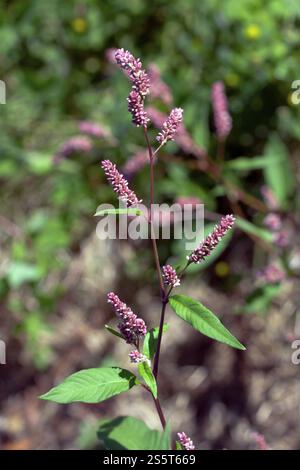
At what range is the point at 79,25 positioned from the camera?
2.82 meters

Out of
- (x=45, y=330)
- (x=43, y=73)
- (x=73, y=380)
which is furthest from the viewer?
(x=43, y=73)

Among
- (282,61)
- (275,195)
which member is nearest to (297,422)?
(275,195)

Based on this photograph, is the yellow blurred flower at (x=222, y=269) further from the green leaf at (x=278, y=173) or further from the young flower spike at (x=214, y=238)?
the young flower spike at (x=214, y=238)

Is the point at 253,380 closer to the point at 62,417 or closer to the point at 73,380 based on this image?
the point at 62,417

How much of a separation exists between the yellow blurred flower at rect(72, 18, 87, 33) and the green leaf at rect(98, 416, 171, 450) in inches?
77.0

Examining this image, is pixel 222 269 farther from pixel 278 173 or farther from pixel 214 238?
pixel 214 238

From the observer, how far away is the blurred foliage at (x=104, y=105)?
2.41 metres

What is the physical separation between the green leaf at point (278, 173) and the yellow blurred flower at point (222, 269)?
0.36 metres

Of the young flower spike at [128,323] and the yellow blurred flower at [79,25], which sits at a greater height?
the yellow blurred flower at [79,25]

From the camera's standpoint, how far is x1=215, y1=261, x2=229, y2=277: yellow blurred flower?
8.12 ft

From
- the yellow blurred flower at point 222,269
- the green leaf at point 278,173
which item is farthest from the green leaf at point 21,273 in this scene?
the green leaf at point 278,173

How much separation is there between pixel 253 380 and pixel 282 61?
3.77ft

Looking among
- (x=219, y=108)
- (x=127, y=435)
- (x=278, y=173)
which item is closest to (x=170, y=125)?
(x=127, y=435)
